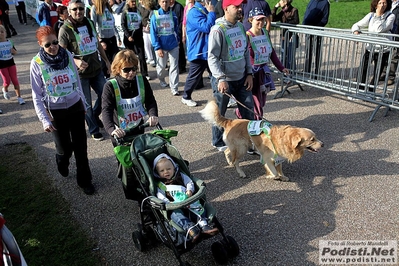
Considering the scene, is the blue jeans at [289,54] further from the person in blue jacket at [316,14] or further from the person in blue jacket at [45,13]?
the person in blue jacket at [45,13]

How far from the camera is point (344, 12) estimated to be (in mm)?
17234

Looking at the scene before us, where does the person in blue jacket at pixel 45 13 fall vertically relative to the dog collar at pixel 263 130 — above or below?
Answer: above

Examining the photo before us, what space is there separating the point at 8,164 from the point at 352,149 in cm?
551

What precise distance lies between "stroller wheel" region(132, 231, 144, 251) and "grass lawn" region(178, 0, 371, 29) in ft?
43.1

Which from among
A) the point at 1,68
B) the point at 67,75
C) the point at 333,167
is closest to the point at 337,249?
the point at 333,167

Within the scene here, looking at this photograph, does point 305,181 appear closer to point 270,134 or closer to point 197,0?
point 270,134

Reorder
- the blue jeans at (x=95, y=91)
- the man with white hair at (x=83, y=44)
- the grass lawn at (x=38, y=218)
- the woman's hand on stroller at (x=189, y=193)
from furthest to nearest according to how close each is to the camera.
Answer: the blue jeans at (x=95, y=91) < the man with white hair at (x=83, y=44) < the grass lawn at (x=38, y=218) < the woman's hand on stroller at (x=189, y=193)

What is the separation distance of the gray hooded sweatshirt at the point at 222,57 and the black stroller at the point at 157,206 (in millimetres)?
1442

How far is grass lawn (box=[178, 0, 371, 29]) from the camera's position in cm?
1506

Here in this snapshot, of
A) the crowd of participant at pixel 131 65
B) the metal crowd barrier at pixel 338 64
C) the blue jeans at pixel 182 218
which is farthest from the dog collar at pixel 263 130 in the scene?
the metal crowd barrier at pixel 338 64

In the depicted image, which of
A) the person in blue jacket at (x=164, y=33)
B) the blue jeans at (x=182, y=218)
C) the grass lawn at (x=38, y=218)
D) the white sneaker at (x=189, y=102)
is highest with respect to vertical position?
the person in blue jacket at (x=164, y=33)

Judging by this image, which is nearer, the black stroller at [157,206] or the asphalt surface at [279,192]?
the black stroller at [157,206]

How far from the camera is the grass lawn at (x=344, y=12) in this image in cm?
1506

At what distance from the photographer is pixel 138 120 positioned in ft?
15.1
